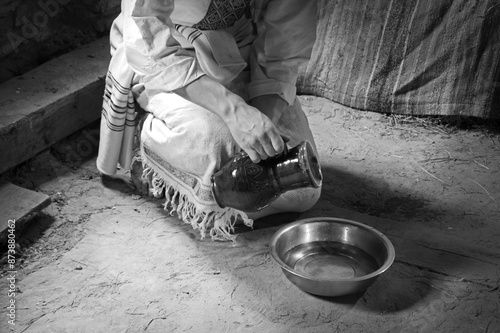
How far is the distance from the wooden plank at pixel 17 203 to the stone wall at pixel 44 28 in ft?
2.24

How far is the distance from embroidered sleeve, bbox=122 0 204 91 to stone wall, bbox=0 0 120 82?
3.27ft

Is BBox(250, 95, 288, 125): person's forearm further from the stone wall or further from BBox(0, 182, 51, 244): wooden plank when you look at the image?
the stone wall

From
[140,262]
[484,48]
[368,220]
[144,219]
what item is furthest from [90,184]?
A: [484,48]

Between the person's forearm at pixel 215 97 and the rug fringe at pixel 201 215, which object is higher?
the person's forearm at pixel 215 97

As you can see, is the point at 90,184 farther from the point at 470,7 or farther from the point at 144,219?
the point at 470,7

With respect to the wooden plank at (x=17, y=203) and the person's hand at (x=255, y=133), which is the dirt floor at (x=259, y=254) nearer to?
the wooden plank at (x=17, y=203)

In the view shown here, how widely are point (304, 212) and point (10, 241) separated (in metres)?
1.11

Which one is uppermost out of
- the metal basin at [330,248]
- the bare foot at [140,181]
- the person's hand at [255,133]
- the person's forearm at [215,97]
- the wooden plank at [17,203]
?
the person's forearm at [215,97]

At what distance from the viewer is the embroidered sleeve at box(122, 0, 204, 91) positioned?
2074 millimetres

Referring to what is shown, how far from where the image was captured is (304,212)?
2635mm

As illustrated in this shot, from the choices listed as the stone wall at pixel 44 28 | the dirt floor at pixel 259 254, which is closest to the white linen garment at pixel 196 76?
the dirt floor at pixel 259 254

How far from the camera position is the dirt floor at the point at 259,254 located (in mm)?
2072

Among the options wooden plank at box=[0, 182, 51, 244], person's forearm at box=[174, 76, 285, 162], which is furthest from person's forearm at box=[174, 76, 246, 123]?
wooden plank at box=[0, 182, 51, 244]

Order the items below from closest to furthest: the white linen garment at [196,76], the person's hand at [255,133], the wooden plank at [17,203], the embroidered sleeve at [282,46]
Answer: the person's hand at [255,133]
the white linen garment at [196,76]
the embroidered sleeve at [282,46]
the wooden plank at [17,203]
